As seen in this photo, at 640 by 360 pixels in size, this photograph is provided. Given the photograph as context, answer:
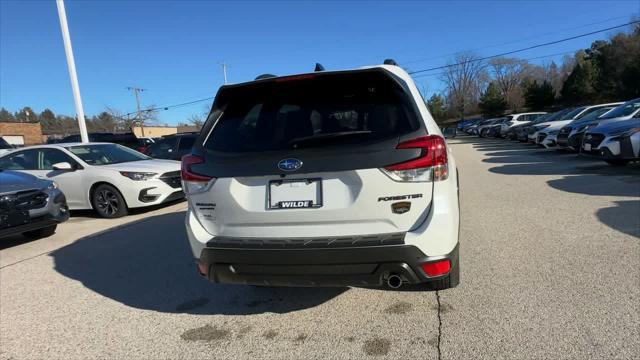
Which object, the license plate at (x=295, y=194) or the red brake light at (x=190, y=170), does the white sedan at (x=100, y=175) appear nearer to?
the red brake light at (x=190, y=170)

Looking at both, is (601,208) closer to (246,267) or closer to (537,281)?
(537,281)

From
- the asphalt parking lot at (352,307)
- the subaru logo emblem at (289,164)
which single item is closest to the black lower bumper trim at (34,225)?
the asphalt parking lot at (352,307)

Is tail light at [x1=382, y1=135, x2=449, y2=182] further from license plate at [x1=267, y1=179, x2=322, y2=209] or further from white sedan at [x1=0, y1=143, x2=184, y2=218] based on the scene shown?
white sedan at [x1=0, y1=143, x2=184, y2=218]

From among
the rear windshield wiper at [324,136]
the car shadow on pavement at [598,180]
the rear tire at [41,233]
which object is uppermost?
the rear windshield wiper at [324,136]

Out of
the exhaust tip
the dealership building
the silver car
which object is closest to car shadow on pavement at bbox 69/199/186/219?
the silver car

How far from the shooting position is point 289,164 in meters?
2.63

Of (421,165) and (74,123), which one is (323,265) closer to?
(421,165)

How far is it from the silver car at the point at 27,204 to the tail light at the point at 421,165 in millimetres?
5360

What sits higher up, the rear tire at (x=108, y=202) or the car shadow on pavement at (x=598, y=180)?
the rear tire at (x=108, y=202)

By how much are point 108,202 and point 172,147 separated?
577 centimetres

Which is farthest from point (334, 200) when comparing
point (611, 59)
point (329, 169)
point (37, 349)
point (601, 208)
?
point (611, 59)

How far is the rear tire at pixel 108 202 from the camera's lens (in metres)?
7.64

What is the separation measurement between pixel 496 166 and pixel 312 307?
10297 millimetres

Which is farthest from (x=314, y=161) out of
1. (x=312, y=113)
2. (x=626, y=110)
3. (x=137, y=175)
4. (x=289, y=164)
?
(x=626, y=110)
